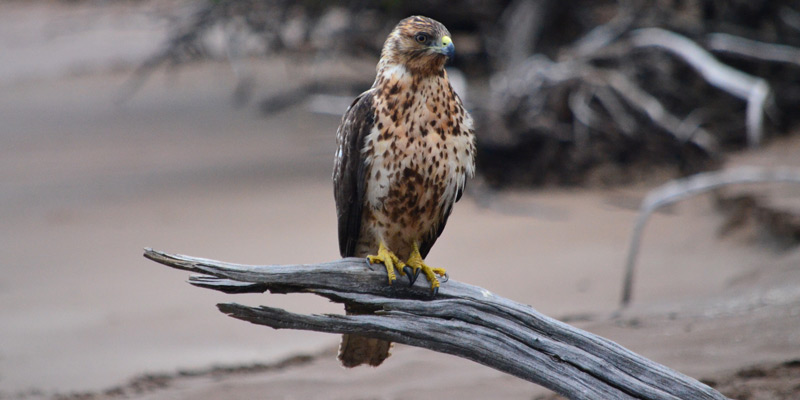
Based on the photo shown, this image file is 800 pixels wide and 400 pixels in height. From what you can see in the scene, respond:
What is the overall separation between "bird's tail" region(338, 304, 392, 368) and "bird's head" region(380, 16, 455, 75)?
3.28 feet

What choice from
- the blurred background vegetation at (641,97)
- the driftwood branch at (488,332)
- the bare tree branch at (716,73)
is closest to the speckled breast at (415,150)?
the driftwood branch at (488,332)

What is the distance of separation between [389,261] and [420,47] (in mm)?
846

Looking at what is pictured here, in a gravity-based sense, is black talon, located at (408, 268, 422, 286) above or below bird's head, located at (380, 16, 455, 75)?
below

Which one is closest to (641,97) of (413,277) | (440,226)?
(440,226)

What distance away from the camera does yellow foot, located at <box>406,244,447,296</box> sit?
3.31 meters

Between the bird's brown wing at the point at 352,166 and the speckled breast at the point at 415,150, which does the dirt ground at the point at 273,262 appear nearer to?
the bird's brown wing at the point at 352,166

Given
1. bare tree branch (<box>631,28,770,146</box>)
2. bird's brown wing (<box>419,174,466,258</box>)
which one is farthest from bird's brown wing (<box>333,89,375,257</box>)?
bare tree branch (<box>631,28,770,146</box>)

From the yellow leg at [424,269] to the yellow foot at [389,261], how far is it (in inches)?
2.0

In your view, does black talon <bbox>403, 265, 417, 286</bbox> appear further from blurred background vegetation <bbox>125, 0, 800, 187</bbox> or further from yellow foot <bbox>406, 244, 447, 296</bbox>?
blurred background vegetation <bbox>125, 0, 800, 187</bbox>

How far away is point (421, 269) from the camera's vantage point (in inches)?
135

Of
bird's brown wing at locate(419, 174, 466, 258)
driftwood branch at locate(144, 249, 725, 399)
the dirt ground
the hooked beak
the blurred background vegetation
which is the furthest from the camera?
the blurred background vegetation

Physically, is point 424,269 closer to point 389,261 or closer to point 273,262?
point 389,261

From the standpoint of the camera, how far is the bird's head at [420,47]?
3314 millimetres

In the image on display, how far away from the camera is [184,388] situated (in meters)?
4.85
